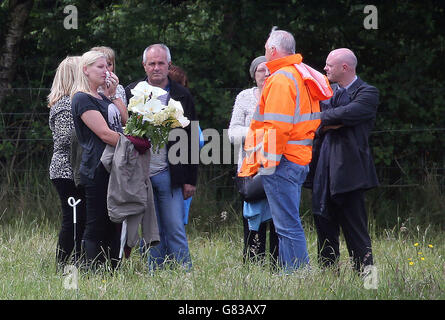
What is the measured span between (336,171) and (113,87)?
5.89 feet

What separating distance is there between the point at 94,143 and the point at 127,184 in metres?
0.41

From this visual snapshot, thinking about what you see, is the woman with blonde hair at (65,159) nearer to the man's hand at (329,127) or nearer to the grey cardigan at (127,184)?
the grey cardigan at (127,184)

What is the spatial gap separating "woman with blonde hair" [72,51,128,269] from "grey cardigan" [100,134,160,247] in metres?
0.10

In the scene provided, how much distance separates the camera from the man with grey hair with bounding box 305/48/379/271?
18.1 ft

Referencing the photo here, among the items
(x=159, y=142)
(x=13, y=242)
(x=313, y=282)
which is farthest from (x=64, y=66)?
(x=313, y=282)

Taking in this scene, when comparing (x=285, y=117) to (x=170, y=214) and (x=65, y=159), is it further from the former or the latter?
(x=65, y=159)

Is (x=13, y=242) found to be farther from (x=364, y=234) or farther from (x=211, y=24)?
(x=211, y=24)

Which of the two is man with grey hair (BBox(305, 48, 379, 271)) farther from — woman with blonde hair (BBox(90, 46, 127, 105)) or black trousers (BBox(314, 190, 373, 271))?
woman with blonde hair (BBox(90, 46, 127, 105))

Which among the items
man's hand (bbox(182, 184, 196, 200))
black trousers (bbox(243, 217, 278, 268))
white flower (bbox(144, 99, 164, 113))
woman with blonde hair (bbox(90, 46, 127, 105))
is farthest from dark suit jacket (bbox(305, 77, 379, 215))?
woman with blonde hair (bbox(90, 46, 127, 105))

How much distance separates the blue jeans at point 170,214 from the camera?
229 inches

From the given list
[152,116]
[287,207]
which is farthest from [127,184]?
[287,207]

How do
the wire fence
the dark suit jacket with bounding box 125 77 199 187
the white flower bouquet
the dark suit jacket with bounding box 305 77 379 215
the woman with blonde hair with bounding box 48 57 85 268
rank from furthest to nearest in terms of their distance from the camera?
1. the wire fence
2. the dark suit jacket with bounding box 125 77 199 187
3. the woman with blonde hair with bounding box 48 57 85 268
4. the dark suit jacket with bounding box 305 77 379 215
5. the white flower bouquet

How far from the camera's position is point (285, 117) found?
16.9 ft

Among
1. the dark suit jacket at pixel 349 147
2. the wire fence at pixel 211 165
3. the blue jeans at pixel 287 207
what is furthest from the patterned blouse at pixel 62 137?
the wire fence at pixel 211 165
